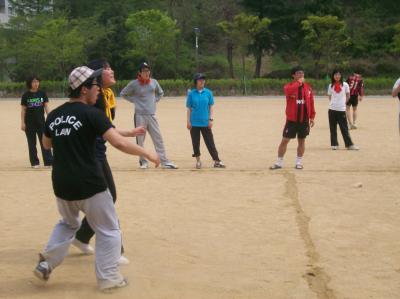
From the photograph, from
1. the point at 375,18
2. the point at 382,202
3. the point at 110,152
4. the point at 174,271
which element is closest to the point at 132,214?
the point at 174,271

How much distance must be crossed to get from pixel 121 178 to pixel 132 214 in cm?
270

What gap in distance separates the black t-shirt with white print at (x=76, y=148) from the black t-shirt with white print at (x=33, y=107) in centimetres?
725

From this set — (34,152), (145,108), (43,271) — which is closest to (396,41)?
(145,108)

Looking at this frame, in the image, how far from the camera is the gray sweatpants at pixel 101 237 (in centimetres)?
493

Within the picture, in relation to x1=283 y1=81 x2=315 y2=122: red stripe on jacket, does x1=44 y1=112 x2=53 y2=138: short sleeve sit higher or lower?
higher

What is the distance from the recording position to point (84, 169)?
4.86 m

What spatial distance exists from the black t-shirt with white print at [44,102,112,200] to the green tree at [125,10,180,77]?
47171 mm

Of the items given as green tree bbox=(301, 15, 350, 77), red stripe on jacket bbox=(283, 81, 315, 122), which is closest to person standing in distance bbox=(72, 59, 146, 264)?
red stripe on jacket bbox=(283, 81, 315, 122)

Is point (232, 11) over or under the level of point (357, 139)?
over

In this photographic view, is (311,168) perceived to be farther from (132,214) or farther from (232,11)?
(232,11)

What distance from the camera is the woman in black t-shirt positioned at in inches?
466

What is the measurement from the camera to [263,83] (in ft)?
159

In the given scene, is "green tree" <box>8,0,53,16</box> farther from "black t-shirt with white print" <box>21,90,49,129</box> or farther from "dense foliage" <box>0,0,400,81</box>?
"black t-shirt with white print" <box>21,90,49,129</box>

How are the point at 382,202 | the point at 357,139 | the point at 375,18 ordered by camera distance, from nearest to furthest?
the point at 382,202 → the point at 357,139 → the point at 375,18
